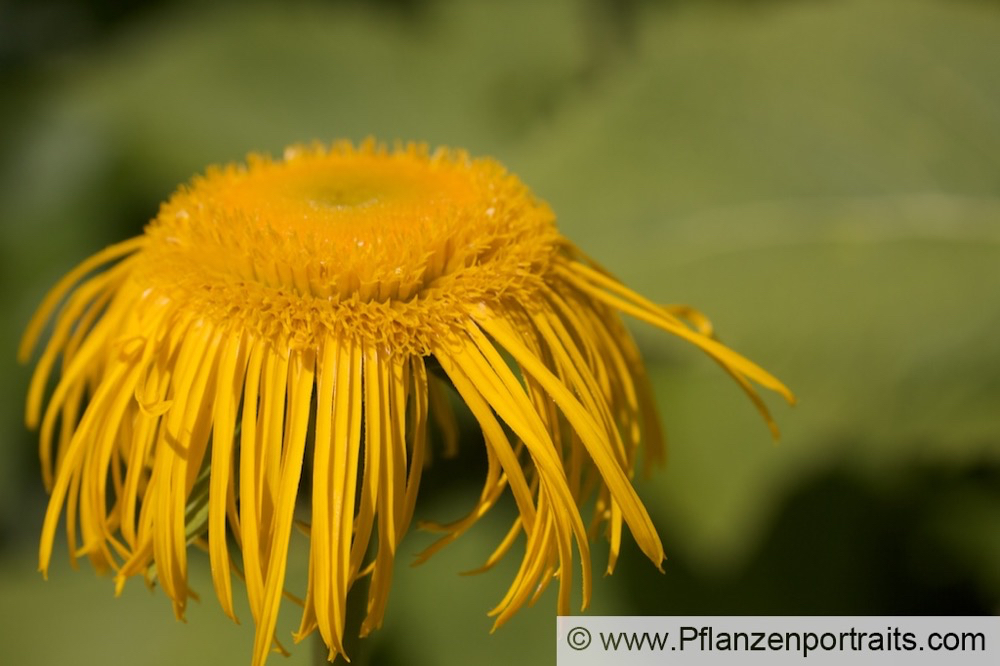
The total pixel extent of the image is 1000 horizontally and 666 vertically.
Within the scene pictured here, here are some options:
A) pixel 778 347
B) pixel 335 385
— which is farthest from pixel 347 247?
pixel 778 347

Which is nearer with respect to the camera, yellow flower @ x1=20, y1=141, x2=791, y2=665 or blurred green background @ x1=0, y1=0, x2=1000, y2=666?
yellow flower @ x1=20, y1=141, x2=791, y2=665

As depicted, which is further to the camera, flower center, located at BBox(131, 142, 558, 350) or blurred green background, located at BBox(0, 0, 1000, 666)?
blurred green background, located at BBox(0, 0, 1000, 666)

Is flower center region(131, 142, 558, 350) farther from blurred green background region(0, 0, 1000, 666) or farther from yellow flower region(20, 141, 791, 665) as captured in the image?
blurred green background region(0, 0, 1000, 666)

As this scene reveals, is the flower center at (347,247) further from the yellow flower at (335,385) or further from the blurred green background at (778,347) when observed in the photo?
the blurred green background at (778,347)

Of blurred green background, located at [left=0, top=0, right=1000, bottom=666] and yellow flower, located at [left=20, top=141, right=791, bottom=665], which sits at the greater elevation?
blurred green background, located at [left=0, top=0, right=1000, bottom=666]

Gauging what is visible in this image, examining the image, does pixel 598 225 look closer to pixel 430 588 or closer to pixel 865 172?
pixel 865 172

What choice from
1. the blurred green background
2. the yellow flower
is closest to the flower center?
the yellow flower

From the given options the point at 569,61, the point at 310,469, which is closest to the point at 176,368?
the point at 310,469

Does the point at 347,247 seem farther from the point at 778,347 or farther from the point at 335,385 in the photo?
the point at 778,347
